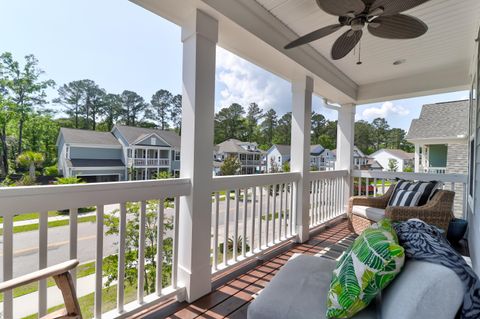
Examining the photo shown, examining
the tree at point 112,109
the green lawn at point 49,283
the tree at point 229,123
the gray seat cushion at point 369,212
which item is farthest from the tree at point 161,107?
the gray seat cushion at point 369,212

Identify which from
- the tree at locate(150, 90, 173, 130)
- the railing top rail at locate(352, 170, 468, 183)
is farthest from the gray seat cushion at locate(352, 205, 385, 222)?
the tree at locate(150, 90, 173, 130)

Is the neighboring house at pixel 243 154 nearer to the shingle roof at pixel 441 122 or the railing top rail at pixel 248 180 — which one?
the railing top rail at pixel 248 180

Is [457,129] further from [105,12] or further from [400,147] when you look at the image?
[105,12]

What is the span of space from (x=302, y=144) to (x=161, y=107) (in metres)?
2.13

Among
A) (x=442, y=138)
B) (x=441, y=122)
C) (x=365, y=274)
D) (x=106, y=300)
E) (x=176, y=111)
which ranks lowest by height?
(x=106, y=300)

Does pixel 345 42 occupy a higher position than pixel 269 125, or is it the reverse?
pixel 345 42

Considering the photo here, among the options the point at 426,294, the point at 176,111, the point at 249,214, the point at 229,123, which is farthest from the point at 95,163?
the point at 249,214

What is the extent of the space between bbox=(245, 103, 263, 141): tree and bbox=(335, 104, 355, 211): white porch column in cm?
264

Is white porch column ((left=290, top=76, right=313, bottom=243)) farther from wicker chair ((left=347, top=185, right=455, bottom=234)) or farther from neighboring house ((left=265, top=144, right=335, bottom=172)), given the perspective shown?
wicker chair ((left=347, top=185, right=455, bottom=234))

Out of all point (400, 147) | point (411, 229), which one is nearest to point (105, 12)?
point (411, 229)

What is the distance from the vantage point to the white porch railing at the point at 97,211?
50.6 inches

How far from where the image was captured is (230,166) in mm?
2590

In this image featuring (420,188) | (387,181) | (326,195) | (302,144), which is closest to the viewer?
(420,188)

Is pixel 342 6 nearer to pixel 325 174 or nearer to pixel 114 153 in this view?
pixel 114 153
